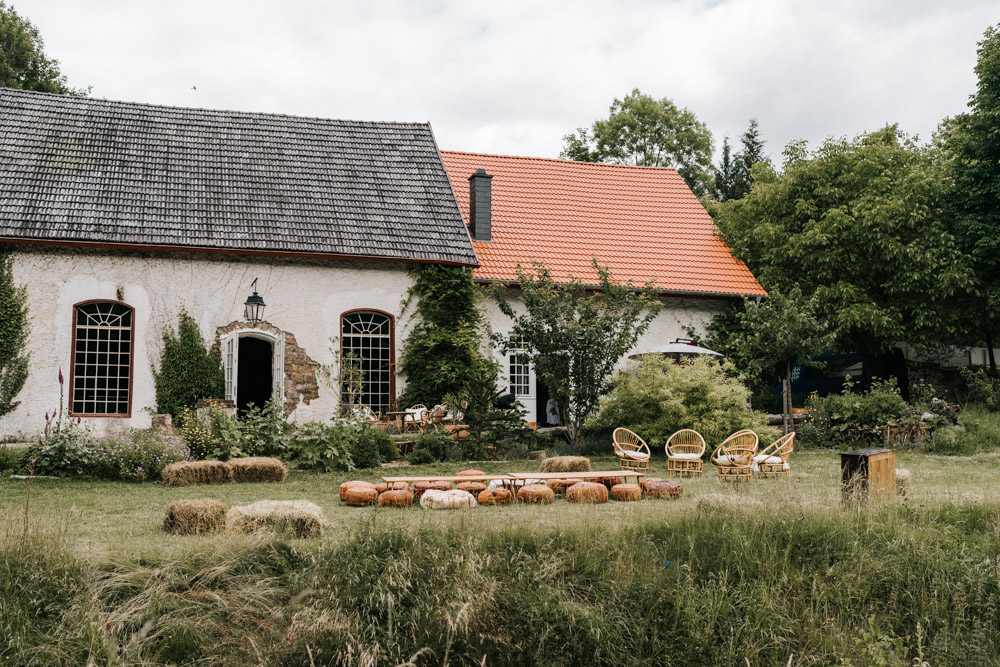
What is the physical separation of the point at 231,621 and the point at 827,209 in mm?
17205

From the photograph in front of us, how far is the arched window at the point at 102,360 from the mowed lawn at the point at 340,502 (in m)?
4.00

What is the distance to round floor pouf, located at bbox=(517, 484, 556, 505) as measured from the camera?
955 cm

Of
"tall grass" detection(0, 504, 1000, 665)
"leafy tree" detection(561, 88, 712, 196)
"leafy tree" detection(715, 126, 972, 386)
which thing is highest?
"leafy tree" detection(561, 88, 712, 196)

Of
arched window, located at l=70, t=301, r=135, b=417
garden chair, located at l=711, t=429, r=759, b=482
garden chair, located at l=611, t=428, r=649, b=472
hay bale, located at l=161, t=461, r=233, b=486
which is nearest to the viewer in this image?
hay bale, located at l=161, t=461, r=233, b=486

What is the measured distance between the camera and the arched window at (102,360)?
15008 millimetres

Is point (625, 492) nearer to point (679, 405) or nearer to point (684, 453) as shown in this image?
point (684, 453)

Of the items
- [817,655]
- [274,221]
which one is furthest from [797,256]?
[817,655]

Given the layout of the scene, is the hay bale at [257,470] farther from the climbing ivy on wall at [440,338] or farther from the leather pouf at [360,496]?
the climbing ivy on wall at [440,338]

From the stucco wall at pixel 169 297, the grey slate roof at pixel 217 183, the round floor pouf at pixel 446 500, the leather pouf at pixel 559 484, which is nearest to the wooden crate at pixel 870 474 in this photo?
the leather pouf at pixel 559 484

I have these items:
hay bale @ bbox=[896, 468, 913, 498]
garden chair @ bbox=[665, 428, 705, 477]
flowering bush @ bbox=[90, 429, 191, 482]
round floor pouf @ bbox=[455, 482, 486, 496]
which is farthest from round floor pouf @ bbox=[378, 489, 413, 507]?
hay bale @ bbox=[896, 468, 913, 498]

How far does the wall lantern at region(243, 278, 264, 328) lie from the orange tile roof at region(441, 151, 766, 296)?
435 cm

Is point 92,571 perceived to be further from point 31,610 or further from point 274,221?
point 274,221

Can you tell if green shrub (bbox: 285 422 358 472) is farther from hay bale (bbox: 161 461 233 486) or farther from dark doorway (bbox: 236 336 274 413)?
dark doorway (bbox: 236 336 274 413)

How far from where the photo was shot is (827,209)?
65.9 ft
